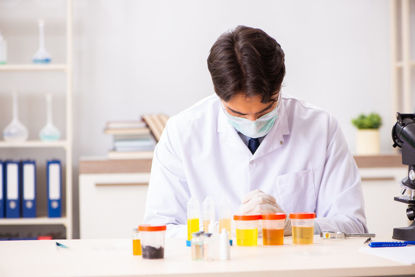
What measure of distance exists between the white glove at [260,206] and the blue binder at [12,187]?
190cm

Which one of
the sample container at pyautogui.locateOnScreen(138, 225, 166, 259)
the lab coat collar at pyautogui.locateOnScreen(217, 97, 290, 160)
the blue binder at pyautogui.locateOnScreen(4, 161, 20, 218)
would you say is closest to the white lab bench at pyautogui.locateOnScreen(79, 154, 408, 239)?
the blue binder at pyautogui.locateOnScreen(4, 161, 20, 218)

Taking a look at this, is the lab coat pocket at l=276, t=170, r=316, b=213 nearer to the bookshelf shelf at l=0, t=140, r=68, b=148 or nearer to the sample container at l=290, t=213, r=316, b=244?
the sample container at l=290, t=213, r=316, b=244

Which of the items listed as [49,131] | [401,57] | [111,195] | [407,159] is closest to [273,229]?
[407,159]

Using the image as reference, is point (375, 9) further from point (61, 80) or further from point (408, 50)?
→ point (61, 80)

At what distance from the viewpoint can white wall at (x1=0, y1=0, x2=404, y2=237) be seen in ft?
11.8

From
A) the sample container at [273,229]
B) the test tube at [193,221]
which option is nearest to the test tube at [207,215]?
the test tube at [193,221]

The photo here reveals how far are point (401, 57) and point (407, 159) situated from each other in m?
2.26

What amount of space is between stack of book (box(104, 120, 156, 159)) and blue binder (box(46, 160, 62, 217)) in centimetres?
30

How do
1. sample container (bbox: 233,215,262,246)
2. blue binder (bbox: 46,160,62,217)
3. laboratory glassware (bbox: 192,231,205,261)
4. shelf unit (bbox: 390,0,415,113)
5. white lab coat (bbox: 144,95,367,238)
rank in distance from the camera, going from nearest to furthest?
laboratory glassware (bbox: 192,231,205,261)
sample container (bbox: 233,215,262,246)
white lab coat (bbox: 144,95,367,238)
blue binder (bbox: 46,160,62,217)
shelf unit (bbox: 390,0,415,113)

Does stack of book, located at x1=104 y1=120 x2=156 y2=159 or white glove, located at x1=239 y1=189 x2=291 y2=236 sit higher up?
stack of book, located at x1=104 y1=120 x2=156 y2=159

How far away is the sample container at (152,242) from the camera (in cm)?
135

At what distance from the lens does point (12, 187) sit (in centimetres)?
326

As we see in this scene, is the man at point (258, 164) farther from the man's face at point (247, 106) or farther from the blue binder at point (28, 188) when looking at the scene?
the blue binder at point (28, 188)

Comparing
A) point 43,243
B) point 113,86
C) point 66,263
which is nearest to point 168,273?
point 66,263
